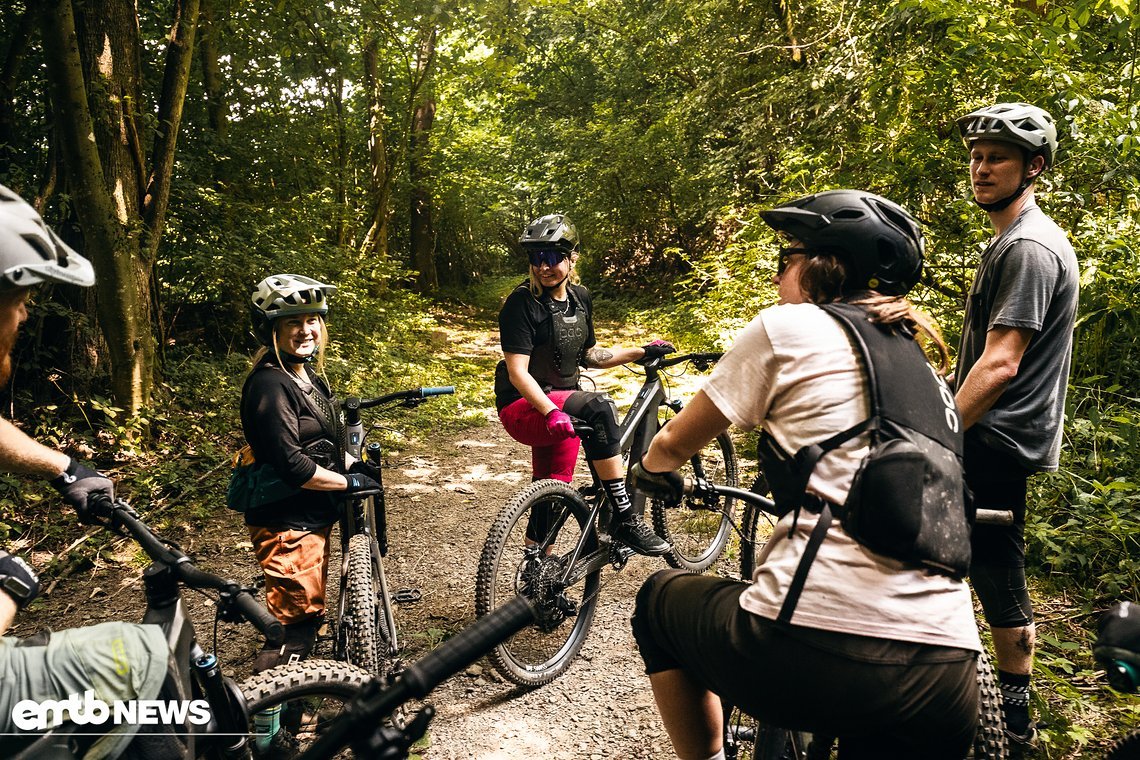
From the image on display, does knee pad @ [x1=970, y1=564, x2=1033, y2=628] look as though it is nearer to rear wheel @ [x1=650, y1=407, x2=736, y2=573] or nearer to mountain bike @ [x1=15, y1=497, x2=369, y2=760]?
rear wheel @ [x1=650, y1=407, x2=736, y2=573]

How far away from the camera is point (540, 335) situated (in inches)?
158

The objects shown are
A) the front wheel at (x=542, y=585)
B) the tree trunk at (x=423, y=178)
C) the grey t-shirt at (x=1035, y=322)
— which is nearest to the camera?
the grey t-shirt at (x=1035, y=322)

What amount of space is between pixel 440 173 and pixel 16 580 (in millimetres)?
16631

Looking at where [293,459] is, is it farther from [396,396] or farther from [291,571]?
[396,396]

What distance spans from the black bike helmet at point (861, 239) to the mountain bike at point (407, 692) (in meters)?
1.34

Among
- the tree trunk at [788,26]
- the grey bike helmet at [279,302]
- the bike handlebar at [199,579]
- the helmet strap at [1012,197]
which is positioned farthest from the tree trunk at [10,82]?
the tree trunk at [788,26]

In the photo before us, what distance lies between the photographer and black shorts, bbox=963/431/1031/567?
9.14ft

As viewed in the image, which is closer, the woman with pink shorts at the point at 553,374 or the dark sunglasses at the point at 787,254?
the dark sunglasses at the point at 787,254

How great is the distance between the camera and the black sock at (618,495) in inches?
153

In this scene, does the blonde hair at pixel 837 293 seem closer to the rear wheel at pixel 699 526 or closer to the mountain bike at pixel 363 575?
the mountain bike at pixel 363 575

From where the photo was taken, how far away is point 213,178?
29.6 ft

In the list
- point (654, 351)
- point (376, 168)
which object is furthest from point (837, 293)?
point (376, 168)

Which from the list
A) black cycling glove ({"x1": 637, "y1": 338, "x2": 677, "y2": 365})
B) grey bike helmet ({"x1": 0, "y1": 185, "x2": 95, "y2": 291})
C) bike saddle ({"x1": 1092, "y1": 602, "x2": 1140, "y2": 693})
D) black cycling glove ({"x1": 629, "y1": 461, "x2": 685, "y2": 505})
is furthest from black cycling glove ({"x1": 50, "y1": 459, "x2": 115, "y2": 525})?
black cycling glove ({"x1": 637, "y1": 338, "x2": 677, "y2": 365})

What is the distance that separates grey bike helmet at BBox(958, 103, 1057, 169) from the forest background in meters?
1.74
